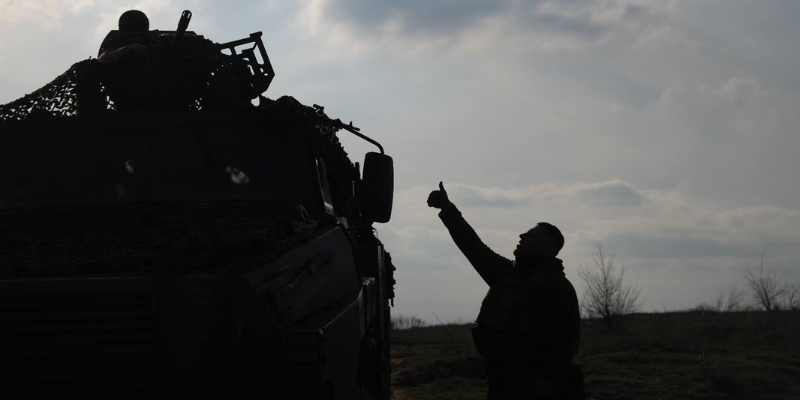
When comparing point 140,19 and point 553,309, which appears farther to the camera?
point 140,19

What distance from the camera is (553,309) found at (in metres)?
4.53

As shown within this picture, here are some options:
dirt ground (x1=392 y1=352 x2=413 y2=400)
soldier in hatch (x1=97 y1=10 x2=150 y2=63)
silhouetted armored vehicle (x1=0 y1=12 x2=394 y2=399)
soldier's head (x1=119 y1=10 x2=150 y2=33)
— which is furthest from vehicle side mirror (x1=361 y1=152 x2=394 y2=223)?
dirt ground (x1=392 y1=352 x2=413 y2=400)

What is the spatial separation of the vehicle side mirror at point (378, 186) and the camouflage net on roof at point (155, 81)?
1.15 meters

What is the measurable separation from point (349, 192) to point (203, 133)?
3.75 ft

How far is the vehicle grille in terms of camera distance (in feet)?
11.3

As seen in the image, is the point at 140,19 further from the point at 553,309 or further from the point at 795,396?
the point at 795,396

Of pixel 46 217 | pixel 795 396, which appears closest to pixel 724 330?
pixel 795 396

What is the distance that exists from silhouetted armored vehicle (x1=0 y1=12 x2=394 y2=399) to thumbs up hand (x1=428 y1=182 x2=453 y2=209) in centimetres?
60

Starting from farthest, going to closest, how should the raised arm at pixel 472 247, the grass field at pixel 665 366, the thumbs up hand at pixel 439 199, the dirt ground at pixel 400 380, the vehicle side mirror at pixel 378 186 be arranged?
the dirt ground at pixel 400 380 < the grass field at pixel 665 366 < the vehicle side mirror at pixel 378 186 < the thumbs up hand at pixel 439 199 < the raised arm at pixel 472 247

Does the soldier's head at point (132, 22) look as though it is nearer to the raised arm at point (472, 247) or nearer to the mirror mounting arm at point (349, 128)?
the mirror mounting arm at point (349, 128)

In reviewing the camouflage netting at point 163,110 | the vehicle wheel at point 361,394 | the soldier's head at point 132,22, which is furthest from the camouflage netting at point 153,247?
the soldier's head at point 132,22

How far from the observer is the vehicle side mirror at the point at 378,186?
20.3 ft

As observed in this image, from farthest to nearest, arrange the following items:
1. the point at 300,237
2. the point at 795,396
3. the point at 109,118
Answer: the point at 795,396 < the point at 109,118 < the point at 300,237

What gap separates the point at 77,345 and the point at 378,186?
9.80 ft
